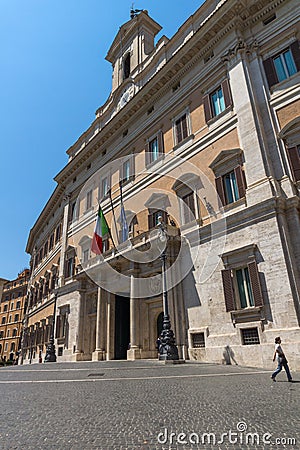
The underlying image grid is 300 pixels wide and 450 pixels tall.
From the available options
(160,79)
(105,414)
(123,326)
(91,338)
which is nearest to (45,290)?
(91,338)

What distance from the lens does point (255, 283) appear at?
447 inches

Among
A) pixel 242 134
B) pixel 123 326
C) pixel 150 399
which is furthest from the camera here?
pixel 123 326

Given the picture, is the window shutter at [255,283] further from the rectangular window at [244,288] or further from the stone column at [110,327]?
the stone column at [110,327]

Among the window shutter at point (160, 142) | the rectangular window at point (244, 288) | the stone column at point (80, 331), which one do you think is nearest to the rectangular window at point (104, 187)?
the window shutter at point (160, 142)

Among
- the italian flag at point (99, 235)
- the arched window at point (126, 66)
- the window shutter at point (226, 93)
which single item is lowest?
the italian flag at point (99, 235)

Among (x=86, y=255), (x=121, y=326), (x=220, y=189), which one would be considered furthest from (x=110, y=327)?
(x=220, y=189)

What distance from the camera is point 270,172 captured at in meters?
12.5

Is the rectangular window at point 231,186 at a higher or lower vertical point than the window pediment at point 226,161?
lower

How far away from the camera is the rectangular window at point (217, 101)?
51.5ft

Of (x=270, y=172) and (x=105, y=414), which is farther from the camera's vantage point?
(x=270, y=172)

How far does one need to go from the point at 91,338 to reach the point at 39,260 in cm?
2104

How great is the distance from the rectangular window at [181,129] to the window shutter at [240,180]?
4.97 m

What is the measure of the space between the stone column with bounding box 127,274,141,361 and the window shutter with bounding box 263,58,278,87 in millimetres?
11673

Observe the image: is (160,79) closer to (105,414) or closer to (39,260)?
(105,414)
